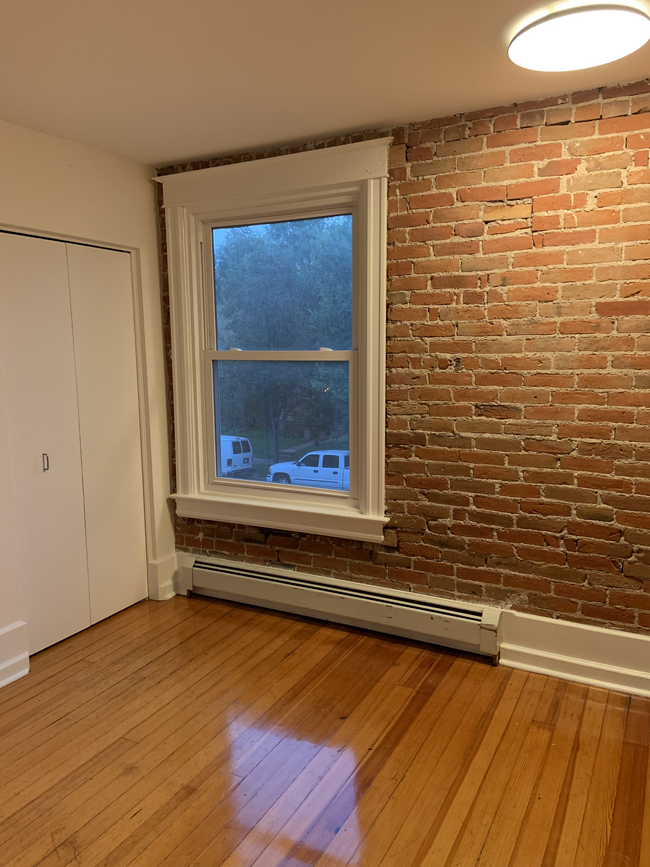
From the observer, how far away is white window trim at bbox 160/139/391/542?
3.07m

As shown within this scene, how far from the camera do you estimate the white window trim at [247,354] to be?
10.1ft

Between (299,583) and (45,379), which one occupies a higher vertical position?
(45,379)

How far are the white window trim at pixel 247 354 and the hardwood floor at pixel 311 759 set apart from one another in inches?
28.3

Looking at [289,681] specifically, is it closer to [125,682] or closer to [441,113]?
[125,682]

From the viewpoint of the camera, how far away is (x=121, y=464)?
11.8ft

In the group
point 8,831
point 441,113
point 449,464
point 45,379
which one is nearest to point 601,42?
point 441,113

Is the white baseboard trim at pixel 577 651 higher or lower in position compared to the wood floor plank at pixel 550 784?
higher

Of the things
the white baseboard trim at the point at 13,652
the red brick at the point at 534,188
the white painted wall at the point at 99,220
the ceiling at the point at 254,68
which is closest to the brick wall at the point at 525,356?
the red brick at the point at 534,188

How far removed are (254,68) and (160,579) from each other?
9.30ft

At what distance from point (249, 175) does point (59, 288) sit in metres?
1.18

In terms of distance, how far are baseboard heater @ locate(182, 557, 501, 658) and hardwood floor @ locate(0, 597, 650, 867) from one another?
0.39 ft

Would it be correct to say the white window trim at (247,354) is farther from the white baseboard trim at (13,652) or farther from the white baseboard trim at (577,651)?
the white baseboard trim at (13,652)

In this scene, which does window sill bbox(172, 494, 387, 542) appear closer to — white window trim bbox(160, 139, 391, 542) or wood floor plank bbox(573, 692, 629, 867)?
white window trim bbox(160, 139, 391, 542)

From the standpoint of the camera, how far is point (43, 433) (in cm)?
312
